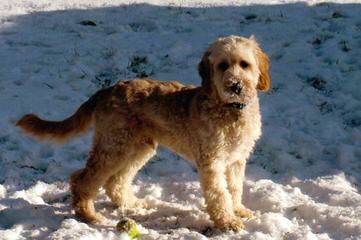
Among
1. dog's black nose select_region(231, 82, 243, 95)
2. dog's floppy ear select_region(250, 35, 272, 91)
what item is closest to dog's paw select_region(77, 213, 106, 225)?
dog's black nose select_region(231, 82, 243, 95)

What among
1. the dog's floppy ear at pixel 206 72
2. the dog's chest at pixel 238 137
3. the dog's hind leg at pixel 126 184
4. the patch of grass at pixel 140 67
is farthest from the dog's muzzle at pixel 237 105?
the patch of grass at pixel 140 67

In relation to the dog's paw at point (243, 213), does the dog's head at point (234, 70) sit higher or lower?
higher

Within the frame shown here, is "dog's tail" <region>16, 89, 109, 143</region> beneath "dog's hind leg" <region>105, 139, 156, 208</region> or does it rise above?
above

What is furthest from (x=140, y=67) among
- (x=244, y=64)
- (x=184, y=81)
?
(x=244, y=64)

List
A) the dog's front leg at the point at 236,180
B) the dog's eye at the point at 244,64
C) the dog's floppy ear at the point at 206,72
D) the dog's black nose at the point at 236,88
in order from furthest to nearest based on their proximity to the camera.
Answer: the dog's front leg at the point at 236,180
the dog's floppy ear at the point at 206,72
the dog's eye at the point at 244,64
the dog's black nose at the point at 236,88

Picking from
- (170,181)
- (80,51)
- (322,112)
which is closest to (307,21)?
(322,112)

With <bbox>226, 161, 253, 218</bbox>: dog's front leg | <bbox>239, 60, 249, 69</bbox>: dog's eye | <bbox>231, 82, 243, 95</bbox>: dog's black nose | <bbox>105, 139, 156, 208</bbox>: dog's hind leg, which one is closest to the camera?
<bbox>231, 82, 243, 95</bbox>: dog's black nose

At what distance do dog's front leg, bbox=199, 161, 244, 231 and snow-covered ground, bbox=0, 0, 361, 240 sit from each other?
0.12m

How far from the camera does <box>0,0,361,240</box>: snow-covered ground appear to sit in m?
5.61

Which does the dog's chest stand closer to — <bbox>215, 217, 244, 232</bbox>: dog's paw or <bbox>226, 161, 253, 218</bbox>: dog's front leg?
<bbox>226, 161, 253, 218</bbox>: dog's front leg

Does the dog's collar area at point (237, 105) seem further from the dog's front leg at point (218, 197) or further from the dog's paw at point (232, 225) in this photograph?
the dog's paw at point (232, 225)

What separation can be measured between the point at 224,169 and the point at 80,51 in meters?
4.83

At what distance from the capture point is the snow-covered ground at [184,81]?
18.4ft

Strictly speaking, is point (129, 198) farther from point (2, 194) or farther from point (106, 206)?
point (2, 194)
